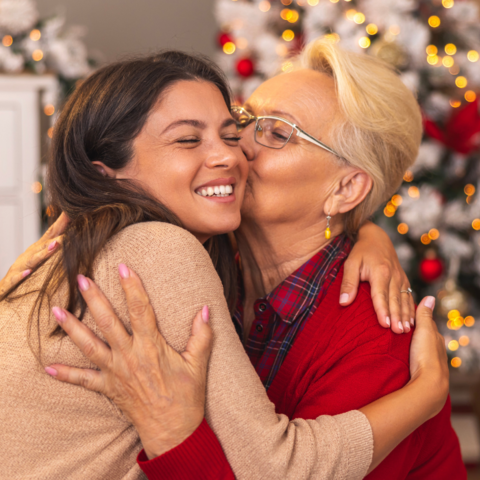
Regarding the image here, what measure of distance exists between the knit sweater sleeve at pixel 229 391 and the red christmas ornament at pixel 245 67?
7.29ft

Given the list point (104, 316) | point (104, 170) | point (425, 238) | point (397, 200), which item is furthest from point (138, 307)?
point (425, 238)

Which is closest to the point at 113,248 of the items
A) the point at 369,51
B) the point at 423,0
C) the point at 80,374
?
the point at 80,374

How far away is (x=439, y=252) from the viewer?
2.94 m

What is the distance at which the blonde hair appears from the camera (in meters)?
1.46

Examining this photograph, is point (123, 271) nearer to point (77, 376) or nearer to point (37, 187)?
point (77, 376)

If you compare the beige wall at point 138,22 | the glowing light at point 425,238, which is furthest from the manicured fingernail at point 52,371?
the beige wall at point 138,22

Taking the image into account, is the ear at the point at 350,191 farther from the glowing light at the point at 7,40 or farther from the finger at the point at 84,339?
the glowing light at the point at 7,40

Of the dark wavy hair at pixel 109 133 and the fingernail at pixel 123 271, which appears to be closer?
the fingernail at pixel 123 271

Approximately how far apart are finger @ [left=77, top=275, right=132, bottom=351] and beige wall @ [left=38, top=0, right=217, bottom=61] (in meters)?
3.44

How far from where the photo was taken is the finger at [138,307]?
0.96 meters

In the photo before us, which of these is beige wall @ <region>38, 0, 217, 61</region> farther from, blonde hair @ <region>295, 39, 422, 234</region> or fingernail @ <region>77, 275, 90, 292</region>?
fingernail @ <region>77, 275, 90, 292</region>

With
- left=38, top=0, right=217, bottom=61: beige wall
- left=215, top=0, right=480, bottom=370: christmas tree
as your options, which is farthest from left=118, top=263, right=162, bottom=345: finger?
left=38, top=0, right=217, bottom=61: beige wall

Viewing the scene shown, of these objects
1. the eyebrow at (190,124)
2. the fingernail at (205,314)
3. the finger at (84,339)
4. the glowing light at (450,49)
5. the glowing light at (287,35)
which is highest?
the eyebrow at (190,124)

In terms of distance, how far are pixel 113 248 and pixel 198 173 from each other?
363 millimetres
